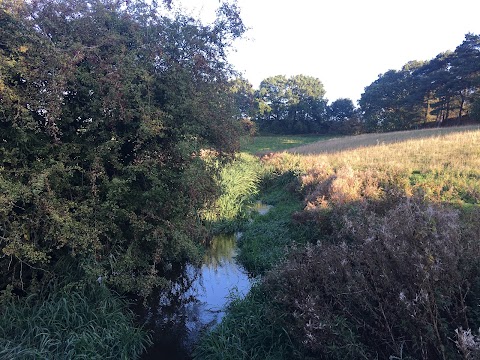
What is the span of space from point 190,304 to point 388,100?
182 ft

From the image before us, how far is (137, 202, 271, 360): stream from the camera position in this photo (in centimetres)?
535

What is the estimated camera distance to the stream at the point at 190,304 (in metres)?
5.35

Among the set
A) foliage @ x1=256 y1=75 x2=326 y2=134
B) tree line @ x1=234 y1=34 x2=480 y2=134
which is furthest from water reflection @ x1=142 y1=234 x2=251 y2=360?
foliage @ x1=256 y1=75 x2=326 y2=134

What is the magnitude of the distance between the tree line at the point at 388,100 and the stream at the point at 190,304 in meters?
3.74

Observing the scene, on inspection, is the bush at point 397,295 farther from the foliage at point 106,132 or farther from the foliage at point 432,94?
the foliage at point 432,94

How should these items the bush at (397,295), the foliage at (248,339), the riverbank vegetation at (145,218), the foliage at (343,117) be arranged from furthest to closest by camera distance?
the foliage at (343,117)
the foliage at (248,339)
the riverbank vegetation at (145,218)
the bush at (397,295)

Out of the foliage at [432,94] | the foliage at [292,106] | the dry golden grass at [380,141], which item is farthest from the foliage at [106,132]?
the foliage at [292,106]

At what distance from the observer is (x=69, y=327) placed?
194 inches

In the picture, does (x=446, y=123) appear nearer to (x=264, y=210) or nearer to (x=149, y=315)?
(x=264, y=210)

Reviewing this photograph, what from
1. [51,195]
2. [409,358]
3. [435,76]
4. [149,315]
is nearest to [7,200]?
[51,195]

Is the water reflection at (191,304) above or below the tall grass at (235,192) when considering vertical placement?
below

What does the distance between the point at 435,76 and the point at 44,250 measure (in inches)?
1911

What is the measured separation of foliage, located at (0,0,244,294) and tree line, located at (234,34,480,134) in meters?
1.66

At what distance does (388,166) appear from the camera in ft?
39.9
